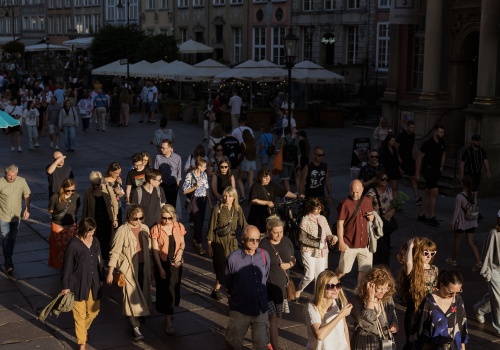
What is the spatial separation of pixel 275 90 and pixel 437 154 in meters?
23.1

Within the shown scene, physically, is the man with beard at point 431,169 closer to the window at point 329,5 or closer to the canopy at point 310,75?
the canopy at point 310,75

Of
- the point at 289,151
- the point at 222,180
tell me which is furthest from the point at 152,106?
the point at 222,180

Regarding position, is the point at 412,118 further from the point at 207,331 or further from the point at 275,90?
the point at 275,90

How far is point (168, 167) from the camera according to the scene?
13.9 m

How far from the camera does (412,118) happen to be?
2112cm

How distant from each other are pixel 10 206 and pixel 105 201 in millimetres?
1466

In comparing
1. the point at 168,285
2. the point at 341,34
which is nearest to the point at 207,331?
the point at 168,285

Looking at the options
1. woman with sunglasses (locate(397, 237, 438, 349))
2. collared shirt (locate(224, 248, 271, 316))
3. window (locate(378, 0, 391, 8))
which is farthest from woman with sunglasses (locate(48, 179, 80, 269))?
window (locate(378, 0, 391, 8))

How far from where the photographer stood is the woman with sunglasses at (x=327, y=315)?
6938 mm

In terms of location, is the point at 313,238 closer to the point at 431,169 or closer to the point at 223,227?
the point at 223,227

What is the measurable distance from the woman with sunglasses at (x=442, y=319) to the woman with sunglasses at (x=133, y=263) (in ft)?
11.3

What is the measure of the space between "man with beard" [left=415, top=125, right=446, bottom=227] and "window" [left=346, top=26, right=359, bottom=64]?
1065 inches

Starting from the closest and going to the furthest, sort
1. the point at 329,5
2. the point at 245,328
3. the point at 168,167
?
the point at 245,328 < the point at 168,167 < the point at 329,5

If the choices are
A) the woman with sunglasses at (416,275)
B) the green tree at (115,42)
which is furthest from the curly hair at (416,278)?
the green tree at (115,42)
